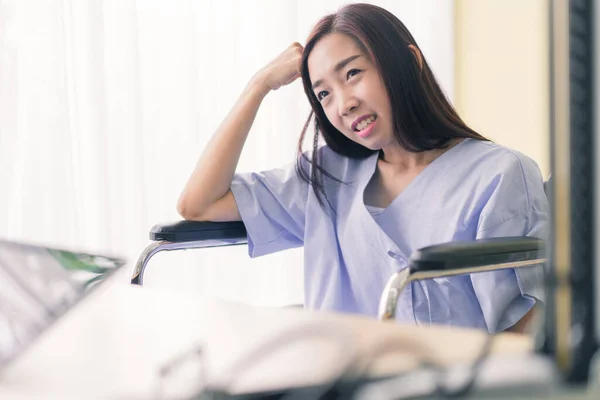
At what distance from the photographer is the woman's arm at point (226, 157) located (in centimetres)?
137

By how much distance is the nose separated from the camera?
1286 millimetres

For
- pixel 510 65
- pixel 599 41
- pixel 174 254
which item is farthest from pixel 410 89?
pixel 510 65

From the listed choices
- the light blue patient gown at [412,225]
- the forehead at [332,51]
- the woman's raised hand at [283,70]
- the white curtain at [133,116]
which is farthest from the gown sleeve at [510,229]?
the white curtain at [133,116]

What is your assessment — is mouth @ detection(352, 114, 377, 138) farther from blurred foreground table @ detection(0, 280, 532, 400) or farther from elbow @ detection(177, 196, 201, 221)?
blurred foreground table @ detection(0, 280, 532, 400)

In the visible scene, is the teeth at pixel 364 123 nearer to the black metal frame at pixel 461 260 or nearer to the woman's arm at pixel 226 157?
the woman's arm at pixel 226 157

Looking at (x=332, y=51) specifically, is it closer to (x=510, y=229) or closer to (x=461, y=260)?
(x=510, y=229)

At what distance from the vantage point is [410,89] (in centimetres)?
129

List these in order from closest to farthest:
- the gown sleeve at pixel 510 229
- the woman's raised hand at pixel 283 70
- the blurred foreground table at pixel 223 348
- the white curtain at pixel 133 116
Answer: the blurred foreground table at pixel 223 348 < the gown sleeve at pixel 510 229 < the woman's raised hand at pixel 283 70 < the white curtain at pixel 133 116

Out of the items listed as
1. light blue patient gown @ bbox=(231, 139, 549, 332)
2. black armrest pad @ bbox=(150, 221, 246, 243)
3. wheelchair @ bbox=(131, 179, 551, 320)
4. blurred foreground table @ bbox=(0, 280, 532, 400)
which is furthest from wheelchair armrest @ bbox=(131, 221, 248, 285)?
blurred foreground table @ bbox=(0, 280, 532, 400)

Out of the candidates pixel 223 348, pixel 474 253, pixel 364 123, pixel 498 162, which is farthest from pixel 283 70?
pixel 223 348

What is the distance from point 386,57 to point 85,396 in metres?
0.95

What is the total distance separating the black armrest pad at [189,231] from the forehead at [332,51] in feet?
1.09

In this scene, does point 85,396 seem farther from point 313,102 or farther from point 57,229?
point 57,229

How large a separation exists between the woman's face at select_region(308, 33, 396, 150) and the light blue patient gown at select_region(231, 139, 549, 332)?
10 cm
